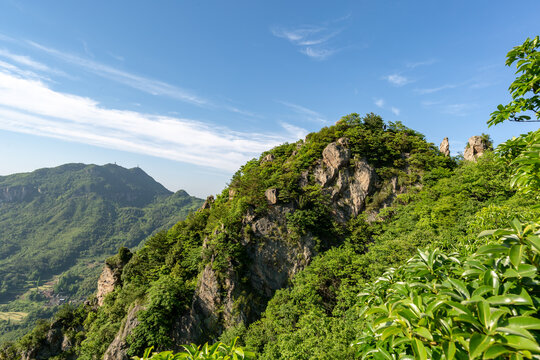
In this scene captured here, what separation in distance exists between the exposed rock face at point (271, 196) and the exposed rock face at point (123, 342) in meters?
18.9

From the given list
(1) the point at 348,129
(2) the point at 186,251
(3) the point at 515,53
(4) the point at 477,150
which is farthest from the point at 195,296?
(4) the point at 477,150

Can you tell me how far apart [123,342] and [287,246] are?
2018 centimetres

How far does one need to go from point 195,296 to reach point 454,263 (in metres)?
29.2

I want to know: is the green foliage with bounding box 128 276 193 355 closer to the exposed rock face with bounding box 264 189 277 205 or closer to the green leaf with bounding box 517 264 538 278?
the exposed rock face with bounding box 264 189 277 205

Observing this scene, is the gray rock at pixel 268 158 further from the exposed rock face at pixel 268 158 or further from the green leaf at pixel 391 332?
the green leaf at pixel 391 332

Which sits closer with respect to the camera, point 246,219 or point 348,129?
point 246,219

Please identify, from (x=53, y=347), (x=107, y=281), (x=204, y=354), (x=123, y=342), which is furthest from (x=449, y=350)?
(x=53, y=347)

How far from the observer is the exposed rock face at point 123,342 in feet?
75.2

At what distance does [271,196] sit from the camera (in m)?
31.6

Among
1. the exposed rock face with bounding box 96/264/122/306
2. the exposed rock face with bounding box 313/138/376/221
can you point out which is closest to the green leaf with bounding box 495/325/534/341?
the exposed rock face with bounding box 313/138/376/221

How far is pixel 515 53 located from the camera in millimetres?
4301

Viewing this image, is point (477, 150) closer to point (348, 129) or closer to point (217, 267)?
point (348, 129)

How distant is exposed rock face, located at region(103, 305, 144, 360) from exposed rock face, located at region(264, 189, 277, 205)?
18933 millimetres

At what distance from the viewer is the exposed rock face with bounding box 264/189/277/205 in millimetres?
31391
